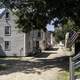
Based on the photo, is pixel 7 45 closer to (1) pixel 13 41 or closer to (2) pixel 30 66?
(1) pixel 13 41

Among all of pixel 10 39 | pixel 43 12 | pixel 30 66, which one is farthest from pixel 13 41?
pixel 30 66

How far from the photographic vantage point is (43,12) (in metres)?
28.0

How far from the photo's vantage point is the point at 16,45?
46.8 m

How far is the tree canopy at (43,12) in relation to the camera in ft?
77.0

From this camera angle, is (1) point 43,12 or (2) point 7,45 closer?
(1) point 43,12

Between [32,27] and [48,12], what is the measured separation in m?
5.97

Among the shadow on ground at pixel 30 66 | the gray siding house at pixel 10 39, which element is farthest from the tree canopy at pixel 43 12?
the gray siding house at pixel 10 39

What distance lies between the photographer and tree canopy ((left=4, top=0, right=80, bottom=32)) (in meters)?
23.5

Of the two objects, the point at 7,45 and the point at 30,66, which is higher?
the point at 30,66

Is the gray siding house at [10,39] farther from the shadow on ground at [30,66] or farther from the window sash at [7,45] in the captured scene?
the shadow on ground at [30,66]

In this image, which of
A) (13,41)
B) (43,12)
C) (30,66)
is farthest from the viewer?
(13,41)

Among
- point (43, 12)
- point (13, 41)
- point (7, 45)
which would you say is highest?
point (43, 12)

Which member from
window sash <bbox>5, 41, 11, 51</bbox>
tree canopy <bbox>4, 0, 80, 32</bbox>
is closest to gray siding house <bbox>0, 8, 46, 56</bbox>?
window sash <bbox>5, 41, 11, 51</bbox>

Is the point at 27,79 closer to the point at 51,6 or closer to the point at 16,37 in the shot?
the point at 51,6
